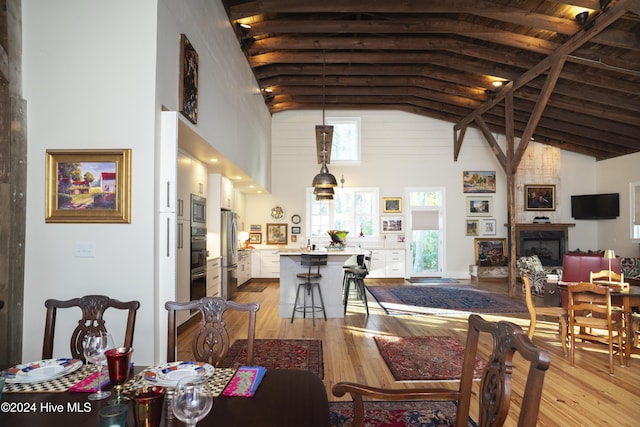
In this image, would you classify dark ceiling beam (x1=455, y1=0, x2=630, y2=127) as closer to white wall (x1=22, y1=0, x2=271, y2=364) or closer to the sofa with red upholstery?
the sofa with red upholstery

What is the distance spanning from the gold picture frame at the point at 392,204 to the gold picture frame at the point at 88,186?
817 cm

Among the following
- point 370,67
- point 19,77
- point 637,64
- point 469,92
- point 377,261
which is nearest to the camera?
point 19,77

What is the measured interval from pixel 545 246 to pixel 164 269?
1021cm

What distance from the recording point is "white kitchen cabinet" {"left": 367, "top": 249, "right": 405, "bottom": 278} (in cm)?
1023

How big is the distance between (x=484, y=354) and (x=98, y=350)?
406 cm

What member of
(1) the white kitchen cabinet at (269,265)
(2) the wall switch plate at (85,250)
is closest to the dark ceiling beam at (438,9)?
(2) the wall switch plate at (85,250)

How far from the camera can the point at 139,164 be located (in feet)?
10.1

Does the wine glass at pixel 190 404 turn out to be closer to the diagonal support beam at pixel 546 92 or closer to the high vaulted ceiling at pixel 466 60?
the high vaulted ceiling at pixel 466 60

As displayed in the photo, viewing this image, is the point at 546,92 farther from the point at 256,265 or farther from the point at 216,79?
the point at 256,265

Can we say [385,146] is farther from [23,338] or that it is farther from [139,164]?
[23,338]

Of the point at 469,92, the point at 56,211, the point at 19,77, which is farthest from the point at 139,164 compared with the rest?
the point at 469,92

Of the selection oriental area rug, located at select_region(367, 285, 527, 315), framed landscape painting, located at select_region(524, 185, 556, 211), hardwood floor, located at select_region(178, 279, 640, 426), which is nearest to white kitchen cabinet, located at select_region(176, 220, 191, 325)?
hardwood floor, located at select_region(178, 279, 640, 426)

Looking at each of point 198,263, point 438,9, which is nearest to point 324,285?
point 198,263

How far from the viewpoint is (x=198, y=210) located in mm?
5836
